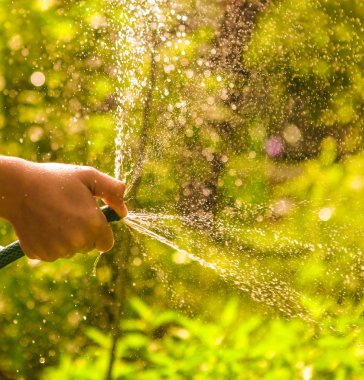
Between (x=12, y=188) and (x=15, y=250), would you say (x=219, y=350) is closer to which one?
(x=15, y=250)

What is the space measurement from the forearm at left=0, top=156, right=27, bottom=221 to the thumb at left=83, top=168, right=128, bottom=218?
150 mm

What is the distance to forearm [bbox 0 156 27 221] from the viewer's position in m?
1.13

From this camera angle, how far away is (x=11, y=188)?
1131 mm

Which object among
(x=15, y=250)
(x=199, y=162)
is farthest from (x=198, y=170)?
(x=15, y=250)

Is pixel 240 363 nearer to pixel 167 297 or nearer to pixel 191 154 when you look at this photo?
pixel 167 297

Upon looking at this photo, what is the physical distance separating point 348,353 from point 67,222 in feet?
7.84

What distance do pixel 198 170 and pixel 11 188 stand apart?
243cm

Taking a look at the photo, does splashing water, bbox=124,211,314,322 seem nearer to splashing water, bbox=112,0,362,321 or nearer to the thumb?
splashing water, bbox=112,0,362,321

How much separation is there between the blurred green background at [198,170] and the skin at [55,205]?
6.38 ft

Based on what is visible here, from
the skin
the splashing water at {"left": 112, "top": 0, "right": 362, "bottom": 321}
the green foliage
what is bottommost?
the green foliage

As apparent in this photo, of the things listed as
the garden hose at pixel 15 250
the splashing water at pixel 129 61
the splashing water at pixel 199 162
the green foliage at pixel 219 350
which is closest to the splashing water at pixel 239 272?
the splashing water at pixel 199 162

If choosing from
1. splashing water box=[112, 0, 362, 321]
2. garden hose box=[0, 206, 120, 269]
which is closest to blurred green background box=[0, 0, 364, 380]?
splashing water box=[112, 0, 362, 321]

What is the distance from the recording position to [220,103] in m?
3.64

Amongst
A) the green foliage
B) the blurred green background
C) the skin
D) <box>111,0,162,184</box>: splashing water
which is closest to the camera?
the skin
